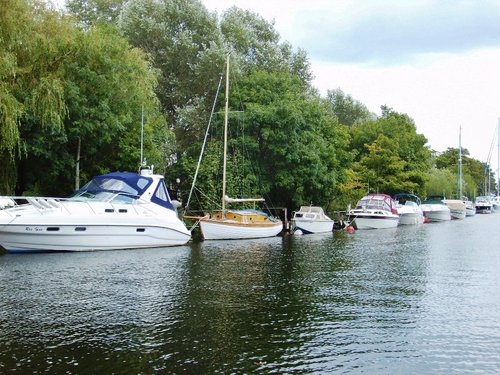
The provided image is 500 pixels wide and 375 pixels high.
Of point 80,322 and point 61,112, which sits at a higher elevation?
point 61,112

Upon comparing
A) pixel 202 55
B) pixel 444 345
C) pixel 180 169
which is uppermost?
pixel 202 55

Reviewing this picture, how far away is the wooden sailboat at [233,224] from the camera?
30.5m

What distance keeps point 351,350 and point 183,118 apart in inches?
1208

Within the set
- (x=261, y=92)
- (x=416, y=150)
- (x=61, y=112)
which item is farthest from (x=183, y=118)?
(x=416, y=150)

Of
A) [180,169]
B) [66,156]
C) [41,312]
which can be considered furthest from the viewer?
[180,169]

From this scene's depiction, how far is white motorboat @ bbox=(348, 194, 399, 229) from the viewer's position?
148ft

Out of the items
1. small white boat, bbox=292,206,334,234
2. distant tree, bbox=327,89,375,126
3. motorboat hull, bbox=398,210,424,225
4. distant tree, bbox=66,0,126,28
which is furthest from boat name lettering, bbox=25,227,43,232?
distant tree, bbox=327,89,375,126

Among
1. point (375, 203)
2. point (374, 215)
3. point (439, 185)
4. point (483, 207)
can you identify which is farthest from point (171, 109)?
point (483, 207)

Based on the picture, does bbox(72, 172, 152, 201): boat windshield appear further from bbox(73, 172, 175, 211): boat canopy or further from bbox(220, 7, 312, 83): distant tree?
bbox(220, 7, 312, 83): distant tree

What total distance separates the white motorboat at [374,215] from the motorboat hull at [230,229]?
14.2 m

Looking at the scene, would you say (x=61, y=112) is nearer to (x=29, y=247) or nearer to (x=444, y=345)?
(x=29, y=247)

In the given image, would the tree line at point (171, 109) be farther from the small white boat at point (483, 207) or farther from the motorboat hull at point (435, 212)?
the small white boat at point (483, 207)

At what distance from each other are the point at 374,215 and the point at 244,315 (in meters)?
34.9

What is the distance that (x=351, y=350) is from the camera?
31.0 feet
